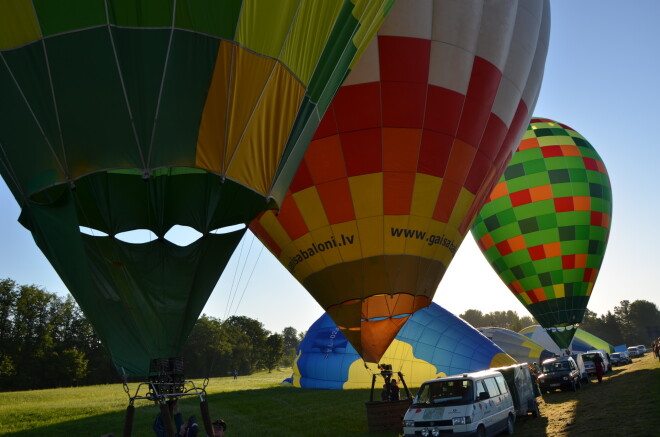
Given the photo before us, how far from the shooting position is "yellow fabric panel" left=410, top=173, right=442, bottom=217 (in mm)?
10039

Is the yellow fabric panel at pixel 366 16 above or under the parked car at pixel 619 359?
above

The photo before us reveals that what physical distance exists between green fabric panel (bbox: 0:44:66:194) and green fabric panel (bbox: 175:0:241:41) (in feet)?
4.12

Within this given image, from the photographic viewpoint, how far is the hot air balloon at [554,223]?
2005 centimetres

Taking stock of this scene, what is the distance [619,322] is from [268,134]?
128 meters

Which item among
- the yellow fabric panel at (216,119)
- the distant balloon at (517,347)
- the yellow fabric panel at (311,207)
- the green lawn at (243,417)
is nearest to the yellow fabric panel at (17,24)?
the yellow fabric panel at (216,119)

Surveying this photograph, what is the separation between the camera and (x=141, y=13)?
4.58m

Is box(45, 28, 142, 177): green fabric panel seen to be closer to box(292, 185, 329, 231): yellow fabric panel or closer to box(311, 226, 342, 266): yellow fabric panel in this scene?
box(292, 185, 329, 231): yellow fabric panel

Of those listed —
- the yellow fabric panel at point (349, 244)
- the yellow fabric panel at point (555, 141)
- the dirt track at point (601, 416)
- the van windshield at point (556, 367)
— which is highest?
the yellow fabric panel at point (555, 141)

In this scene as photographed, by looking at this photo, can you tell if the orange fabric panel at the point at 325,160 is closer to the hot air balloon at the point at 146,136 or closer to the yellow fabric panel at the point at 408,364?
the hot air balloon at the point at 146,136

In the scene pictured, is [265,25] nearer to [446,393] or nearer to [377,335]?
[446,393]

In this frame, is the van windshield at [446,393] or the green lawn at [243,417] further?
the green lawn at [243,417]

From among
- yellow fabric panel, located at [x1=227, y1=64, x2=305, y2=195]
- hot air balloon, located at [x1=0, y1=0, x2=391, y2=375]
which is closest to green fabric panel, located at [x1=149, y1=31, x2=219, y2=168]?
hot air balloon, located at [x1=0, y1=0, x2=391, y2=375]

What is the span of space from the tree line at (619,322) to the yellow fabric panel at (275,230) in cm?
8454

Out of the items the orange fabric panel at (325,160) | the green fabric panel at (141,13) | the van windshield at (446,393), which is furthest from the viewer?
the orange fabric panel at (325,160)
